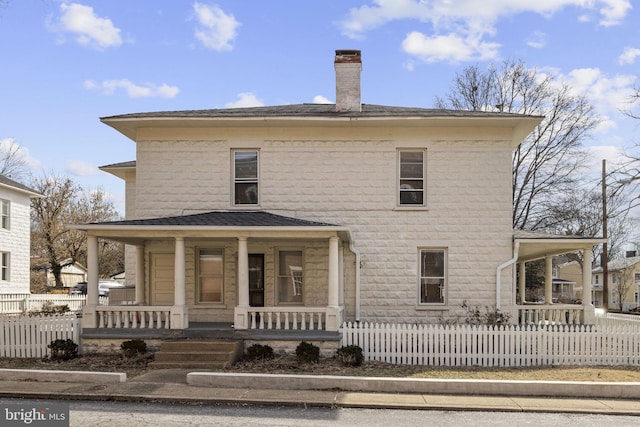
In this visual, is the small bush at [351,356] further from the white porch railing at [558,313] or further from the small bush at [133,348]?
the white porch railing at [558,313]

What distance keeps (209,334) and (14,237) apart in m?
22.2

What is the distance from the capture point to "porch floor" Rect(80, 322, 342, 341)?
1462cm

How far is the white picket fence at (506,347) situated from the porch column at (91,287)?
7.28m

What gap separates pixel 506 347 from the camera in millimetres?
14352

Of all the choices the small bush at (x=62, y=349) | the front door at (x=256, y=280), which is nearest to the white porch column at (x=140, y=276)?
the front door at (x=256, y=280)

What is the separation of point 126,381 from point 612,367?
37.3ft

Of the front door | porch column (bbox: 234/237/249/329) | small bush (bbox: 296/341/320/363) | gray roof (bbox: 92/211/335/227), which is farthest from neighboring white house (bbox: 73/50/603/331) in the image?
small bush (bbox: 296/341/320/363)

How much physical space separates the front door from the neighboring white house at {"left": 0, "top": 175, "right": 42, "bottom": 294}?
63.2 ft

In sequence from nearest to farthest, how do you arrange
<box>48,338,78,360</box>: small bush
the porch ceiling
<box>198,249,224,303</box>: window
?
1. <box>48,338,78,360</box>: small bush
2. the porch ceiling
3. <box>198,249,224,303</box>: window

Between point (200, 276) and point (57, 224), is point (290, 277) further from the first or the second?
point (57, 224)

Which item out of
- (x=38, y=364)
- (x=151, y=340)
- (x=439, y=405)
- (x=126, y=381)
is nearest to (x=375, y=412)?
(x=439, y=405)

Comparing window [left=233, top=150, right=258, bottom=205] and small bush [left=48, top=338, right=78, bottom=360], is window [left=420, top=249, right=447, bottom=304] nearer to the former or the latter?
window [left=233, top=150, right=258, bottom=205]

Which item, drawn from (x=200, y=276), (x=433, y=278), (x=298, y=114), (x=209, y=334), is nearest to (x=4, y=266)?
(x=200, y=276)

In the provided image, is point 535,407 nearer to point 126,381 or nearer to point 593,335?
point 593,335
